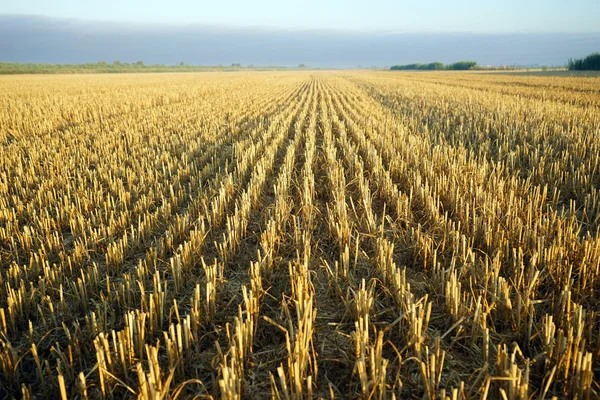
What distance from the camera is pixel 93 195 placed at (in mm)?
4660

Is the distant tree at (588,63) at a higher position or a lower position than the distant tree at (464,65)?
lower

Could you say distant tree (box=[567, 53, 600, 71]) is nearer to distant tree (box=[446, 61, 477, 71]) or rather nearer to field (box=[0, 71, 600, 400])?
distant tree (box=[446, 61, 477, 71])

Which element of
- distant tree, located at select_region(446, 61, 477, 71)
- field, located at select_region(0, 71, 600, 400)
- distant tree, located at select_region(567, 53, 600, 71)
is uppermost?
distant tree, located at select_region(446, 61, 477, 71)

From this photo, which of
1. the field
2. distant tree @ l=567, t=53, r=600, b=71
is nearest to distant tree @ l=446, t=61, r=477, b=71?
distant tree @ l=567, t=53, r=600, b=71

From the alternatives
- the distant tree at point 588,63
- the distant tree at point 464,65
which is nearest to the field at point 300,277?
the distant tree at point 588,63

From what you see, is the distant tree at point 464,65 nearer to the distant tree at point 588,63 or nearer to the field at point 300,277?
the distant tree at point 588,63

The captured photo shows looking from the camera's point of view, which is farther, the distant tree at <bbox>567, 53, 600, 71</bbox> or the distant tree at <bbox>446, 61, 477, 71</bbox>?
the distant tree at <bbox>446, 61, 477, 71</bbox>

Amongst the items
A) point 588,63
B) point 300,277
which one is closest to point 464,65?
point 588,63

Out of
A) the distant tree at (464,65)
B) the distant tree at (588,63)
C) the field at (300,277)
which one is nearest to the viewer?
the field at (300,277)

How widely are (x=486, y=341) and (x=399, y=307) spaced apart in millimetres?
551

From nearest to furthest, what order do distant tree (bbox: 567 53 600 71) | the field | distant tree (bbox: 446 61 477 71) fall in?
the field, distant tree (bbox: 567 53 600 71), distant tree (bbox: 446 61 477 71)

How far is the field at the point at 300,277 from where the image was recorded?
76.2 inches

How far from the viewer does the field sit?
6.35 feet

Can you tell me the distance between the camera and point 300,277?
253 centimetres
